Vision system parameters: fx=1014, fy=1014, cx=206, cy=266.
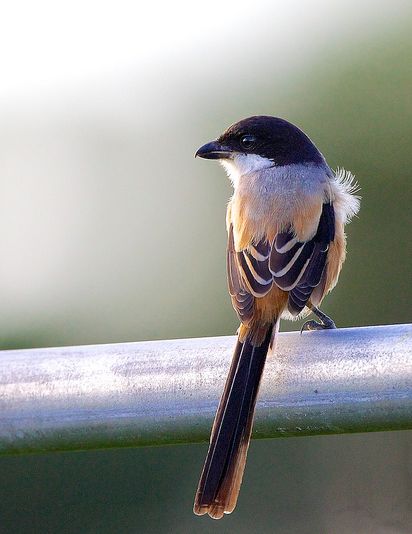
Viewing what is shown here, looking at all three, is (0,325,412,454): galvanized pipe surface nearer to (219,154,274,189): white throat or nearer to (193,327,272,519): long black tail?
(193,327,272,519): long black tail

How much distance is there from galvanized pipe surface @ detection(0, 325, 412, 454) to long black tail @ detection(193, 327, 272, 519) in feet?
0.86

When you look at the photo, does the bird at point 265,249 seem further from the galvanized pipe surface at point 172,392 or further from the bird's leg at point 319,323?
the galvanized pipe surface at point 172,392

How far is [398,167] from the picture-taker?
9.49 m

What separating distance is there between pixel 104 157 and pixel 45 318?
2.96 meters

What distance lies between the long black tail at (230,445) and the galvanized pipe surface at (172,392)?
0.26 m

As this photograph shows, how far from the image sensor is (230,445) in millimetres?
2822

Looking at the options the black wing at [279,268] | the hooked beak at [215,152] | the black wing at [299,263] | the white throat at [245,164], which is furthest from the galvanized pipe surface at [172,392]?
the hooked beak at [215,152]

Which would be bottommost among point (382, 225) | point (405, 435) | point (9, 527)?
point (9, 527)

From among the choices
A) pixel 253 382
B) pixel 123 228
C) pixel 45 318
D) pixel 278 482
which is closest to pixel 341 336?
pixel 253 382

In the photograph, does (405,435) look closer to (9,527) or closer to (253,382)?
(9,527)

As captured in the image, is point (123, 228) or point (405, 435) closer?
point (405, 435)

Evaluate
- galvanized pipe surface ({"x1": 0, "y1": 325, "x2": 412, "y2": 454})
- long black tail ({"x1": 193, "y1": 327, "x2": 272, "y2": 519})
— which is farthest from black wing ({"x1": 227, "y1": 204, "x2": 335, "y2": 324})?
galvanized pipe surface ({"x1": 0, "y1": 325, "x2": 412, "y2": 454})

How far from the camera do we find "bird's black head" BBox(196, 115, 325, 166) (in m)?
5.43

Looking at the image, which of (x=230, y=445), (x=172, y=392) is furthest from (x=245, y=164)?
(x=172, y=392)
